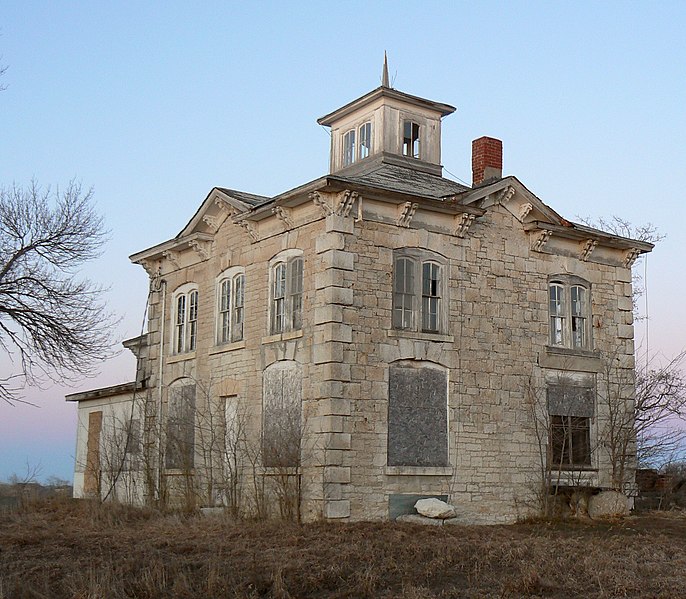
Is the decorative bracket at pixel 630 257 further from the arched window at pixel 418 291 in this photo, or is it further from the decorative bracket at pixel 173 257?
the decorative bracket at pixel 173 257

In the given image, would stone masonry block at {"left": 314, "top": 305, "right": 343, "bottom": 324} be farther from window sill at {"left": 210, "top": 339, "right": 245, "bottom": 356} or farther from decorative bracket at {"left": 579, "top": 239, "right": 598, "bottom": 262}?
decorative bracket at {"left": 579, "top": 239, "right": 598, "bottom": 262}

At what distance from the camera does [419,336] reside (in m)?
20.5

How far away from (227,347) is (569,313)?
8.52m

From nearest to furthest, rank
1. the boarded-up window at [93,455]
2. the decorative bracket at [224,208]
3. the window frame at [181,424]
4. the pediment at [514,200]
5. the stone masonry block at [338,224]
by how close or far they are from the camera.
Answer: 1. the stone masonry block at [338,224]
2. the pediment at [514,200]
3. the decorative bracket at [224,208]
4. the window frame at [181,424]
5. the boarded-up window at [93,455]

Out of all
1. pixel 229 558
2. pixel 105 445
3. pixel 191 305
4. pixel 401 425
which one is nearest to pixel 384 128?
pixel 191 305

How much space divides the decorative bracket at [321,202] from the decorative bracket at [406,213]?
170 centimetres

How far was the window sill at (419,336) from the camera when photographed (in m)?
20.2

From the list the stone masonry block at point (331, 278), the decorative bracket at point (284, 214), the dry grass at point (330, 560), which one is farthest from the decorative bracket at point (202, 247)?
the dry grass at point (330, 560)

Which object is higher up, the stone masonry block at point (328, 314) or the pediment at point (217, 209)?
the pediment at point (217, 209)

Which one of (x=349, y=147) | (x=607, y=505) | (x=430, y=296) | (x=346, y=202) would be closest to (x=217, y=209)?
(x=349, y=147)

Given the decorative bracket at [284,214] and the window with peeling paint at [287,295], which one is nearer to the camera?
the window with peeling paint at [287,295]

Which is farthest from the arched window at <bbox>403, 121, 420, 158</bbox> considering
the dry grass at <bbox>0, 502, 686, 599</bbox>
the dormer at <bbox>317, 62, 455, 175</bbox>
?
the dry grass at <bbox>0, 502, 686, 599</bbox>

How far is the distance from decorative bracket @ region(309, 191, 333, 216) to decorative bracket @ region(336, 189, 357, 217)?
0.65ft

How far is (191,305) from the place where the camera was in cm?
2520
